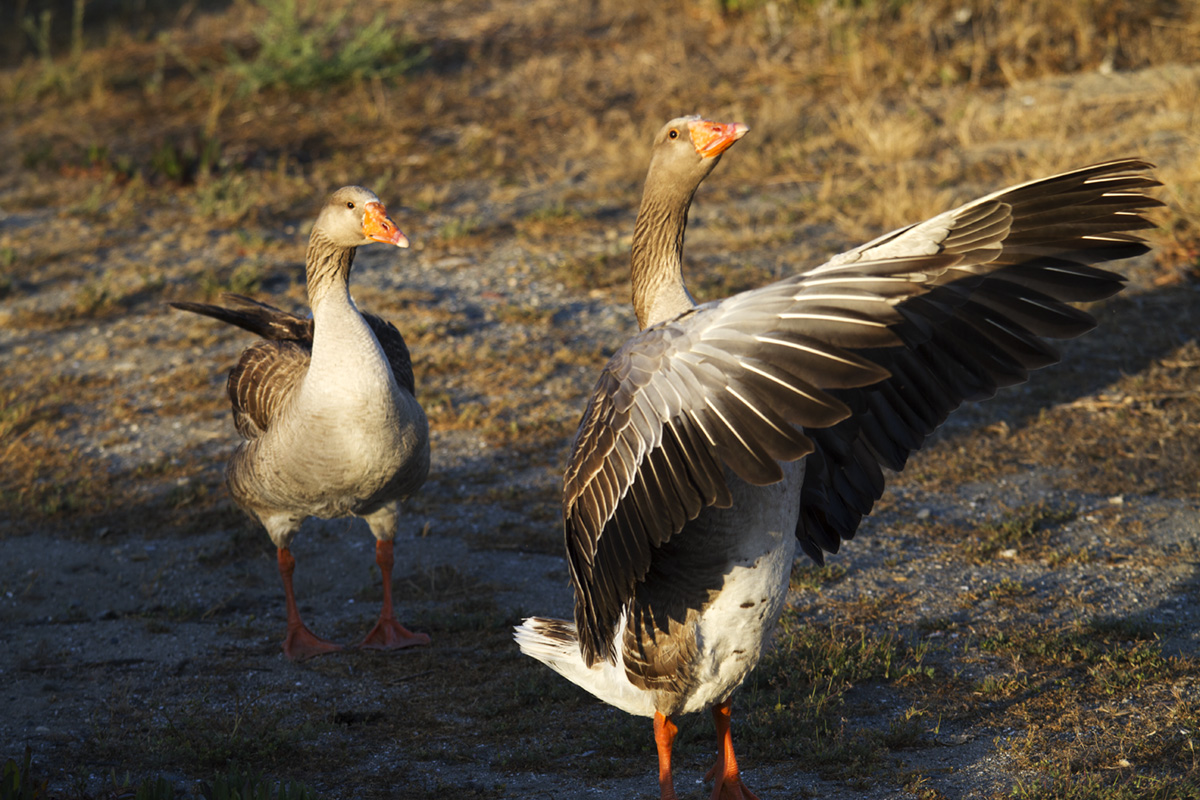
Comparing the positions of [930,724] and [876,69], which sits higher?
[876,69]

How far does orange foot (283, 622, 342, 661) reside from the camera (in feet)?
17.0

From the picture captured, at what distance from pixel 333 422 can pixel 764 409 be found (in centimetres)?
264

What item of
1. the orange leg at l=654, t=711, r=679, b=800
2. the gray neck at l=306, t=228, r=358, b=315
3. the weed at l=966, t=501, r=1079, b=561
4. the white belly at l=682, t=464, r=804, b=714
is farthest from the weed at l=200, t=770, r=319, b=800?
the weed at l=966, t=501, r=1079, b=561

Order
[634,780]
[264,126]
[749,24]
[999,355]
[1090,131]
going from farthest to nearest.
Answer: [749,24]
[264,126]
[1090,131]
[634,780]
[999,355]

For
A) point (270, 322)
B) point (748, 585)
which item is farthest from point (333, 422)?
point (748, 585)

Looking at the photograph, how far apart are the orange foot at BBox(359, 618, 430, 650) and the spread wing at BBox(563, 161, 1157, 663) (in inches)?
72.8

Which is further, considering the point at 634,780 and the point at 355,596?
the point at 355,596

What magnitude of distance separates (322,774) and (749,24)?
1250 centimetres

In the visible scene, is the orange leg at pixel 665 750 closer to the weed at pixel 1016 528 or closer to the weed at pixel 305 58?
the weed at pixel 1016 528

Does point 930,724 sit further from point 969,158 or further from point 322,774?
point 969,158

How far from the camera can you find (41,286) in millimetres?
9648

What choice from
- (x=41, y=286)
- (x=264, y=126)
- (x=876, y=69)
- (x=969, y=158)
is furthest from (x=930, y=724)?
(x=264, y=126)

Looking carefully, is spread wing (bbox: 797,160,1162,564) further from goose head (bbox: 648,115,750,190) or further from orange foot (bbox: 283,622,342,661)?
orange foot (bbox: 283,622,342,661)

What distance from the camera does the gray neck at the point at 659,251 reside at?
4008mm
